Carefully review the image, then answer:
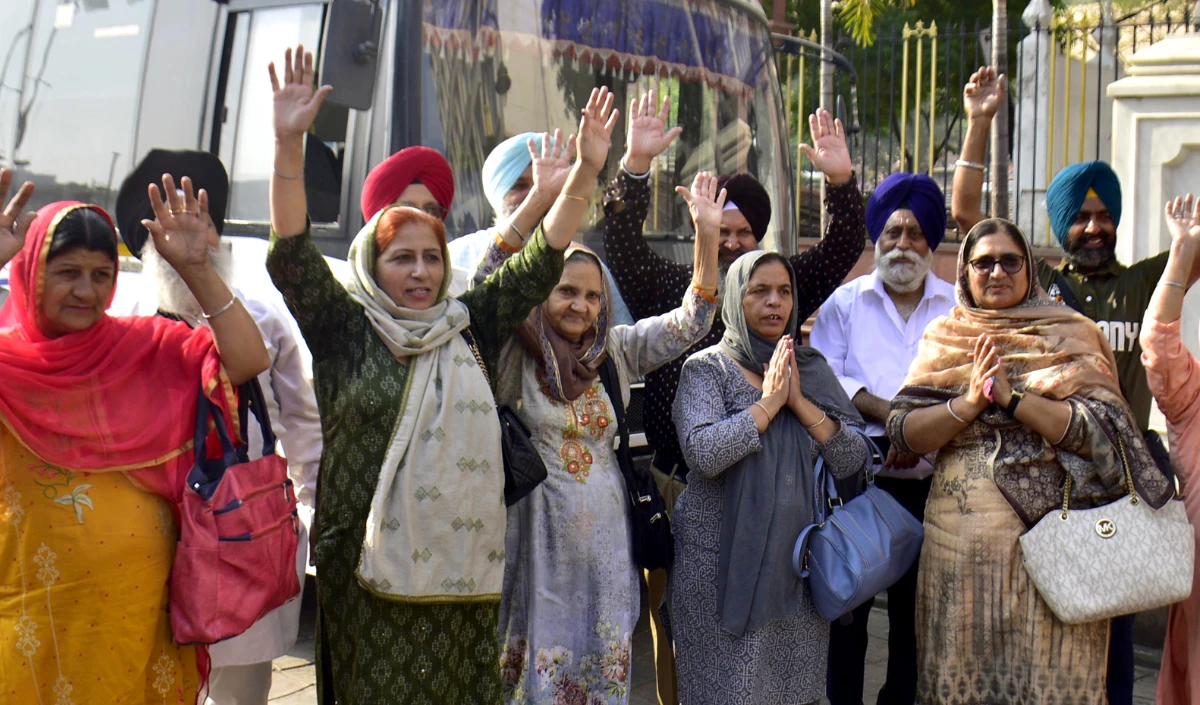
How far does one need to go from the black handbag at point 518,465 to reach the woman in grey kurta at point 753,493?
54 centimetres

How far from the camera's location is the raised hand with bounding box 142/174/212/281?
271 cm

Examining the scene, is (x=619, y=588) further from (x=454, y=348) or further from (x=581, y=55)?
(x=581, y=55)

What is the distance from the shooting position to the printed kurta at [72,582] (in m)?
2.71

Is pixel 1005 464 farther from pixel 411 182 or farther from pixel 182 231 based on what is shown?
pixel 182 231

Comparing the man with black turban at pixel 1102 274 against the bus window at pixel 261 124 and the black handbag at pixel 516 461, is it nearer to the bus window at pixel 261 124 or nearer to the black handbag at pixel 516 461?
the black handbag at pixel 516 461

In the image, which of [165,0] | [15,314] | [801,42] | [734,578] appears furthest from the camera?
[801,42]

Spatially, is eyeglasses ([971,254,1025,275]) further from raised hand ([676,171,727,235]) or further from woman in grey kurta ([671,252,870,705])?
raised hand ([676,171,727,235])

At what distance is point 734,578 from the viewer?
11.3 ft

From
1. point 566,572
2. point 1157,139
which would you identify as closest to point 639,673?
point 566,572

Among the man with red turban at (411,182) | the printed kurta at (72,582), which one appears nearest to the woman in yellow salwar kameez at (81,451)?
the printed kurta at (72,582)

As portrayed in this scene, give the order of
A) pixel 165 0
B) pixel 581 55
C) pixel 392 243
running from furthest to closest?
pixel 165 0 < pixel 581 55 < pixel 392 243

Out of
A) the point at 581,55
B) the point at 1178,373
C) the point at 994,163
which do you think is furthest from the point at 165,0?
the point at 994,163

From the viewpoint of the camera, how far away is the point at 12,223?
9.07 feet

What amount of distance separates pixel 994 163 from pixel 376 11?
7.07m
